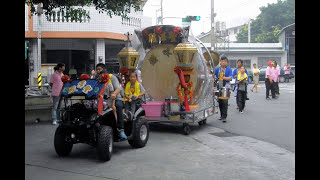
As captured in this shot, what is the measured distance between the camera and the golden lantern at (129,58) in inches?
408

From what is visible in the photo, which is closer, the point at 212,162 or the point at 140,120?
the point at 212,162

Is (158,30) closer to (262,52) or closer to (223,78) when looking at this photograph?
(223,78)

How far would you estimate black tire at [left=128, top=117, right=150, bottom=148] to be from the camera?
8000mm

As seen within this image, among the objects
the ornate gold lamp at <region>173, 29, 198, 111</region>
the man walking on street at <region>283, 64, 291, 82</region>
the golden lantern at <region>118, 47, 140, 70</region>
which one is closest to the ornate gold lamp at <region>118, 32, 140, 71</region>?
the golden lantern at <region>118, 47, 140, 70</region>

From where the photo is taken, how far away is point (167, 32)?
10539 millimetres

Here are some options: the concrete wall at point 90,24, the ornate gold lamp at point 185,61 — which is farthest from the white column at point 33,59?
the ornate gold lamp at point 185,61

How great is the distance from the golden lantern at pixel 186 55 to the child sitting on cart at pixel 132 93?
122 centimetres

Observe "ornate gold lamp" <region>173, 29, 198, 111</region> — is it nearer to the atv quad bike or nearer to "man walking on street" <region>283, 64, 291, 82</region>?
the atv quad bike

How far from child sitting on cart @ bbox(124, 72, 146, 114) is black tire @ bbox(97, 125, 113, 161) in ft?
5.16

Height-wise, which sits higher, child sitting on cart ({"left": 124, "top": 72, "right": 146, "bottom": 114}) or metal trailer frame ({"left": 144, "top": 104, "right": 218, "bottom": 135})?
child sitting on cart ({"left": 124, "top": 72, "right": 146, "bottom": 114})

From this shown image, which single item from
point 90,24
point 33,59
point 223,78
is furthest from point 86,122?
point 90,24
